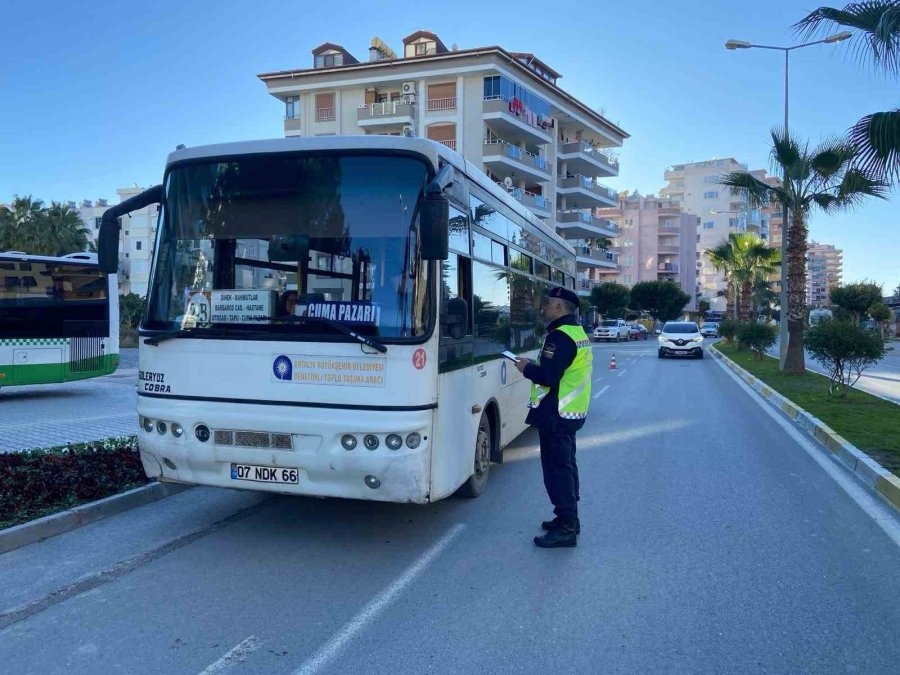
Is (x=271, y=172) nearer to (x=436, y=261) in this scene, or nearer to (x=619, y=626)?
(x=436, y=261)

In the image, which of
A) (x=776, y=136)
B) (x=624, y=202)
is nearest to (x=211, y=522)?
(x=776, y=136)

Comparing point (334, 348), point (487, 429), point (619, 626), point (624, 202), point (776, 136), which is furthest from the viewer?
point (624, 202)

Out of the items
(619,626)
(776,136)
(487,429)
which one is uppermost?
(776,136)

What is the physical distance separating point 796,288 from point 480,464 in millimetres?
18051

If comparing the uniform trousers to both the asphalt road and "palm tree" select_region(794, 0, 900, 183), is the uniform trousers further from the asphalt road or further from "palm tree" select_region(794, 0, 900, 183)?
"palm tree" select_region(794, 0, 900, 183)

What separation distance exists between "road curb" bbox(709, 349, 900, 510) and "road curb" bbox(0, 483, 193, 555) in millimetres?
7042

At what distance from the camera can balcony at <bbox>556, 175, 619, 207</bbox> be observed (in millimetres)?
56500

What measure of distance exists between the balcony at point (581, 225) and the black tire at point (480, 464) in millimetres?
51239

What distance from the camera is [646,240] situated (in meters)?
99.2

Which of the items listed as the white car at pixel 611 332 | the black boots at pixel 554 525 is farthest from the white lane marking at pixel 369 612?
the white car at pixel 611 332

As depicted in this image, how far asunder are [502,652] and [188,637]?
1.72m

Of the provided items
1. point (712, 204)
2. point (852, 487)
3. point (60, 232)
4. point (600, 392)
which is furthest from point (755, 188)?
point (712, 204)

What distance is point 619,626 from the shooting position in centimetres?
407

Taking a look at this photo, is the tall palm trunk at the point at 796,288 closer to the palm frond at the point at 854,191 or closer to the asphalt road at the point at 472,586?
the palm frond at the point at 854,191
